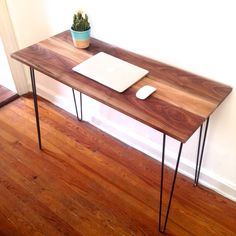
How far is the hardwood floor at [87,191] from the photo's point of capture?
1520mm

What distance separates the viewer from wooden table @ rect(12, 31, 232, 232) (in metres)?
1.14

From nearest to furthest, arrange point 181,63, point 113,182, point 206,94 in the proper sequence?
point 206,94 < point 181,63 < point 113,182

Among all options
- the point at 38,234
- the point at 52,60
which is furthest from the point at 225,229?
the point at 52,60

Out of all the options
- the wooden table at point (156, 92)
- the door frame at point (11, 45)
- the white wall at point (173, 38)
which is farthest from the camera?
the door frame at point (11, 45)

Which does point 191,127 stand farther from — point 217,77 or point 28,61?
point 28,61

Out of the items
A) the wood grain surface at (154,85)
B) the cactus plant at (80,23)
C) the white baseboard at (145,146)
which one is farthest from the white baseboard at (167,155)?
the cactus plant at (80,23)

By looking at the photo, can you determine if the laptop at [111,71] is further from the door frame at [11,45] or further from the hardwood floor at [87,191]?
Result: the door frame at [11,45]

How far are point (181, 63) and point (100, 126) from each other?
2.77 feet

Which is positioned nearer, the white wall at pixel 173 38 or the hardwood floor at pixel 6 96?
the white wall at pixel 173 38

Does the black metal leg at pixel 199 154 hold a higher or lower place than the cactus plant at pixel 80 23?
lower

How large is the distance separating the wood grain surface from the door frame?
596 mm

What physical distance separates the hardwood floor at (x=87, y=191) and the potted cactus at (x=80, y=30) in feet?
2.34

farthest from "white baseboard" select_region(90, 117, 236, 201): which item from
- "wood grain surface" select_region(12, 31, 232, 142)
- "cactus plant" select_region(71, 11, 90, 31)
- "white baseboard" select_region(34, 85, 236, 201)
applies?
"cactus plant" select_region(71, 11, 90, 31)

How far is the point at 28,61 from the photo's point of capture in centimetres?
147
